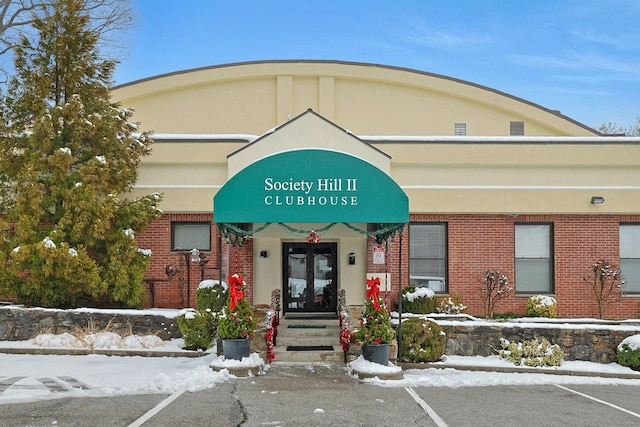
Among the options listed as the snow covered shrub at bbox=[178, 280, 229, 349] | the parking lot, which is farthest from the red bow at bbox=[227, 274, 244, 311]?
the snow covered shrub at bbox=[178, 280, 229, 349]

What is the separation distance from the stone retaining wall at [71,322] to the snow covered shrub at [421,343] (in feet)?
18.8

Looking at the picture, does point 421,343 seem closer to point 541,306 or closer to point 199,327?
point 199,327

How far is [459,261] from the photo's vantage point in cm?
1981

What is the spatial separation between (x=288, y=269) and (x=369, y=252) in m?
2.39

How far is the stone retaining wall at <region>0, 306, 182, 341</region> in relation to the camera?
1625 centimetres

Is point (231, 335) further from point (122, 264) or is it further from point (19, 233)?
point (19, 233)

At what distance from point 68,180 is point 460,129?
14429 mm

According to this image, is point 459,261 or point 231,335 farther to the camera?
point 459,261

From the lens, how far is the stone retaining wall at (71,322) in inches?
640

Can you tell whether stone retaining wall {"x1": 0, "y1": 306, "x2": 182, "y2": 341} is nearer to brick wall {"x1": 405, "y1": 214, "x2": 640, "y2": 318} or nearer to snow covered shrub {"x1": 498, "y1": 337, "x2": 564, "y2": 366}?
snow covered shrub {"x1": 498, "y1": 337, "x2": 564, "y2": 366}

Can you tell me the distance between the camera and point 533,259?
20062 millimetres

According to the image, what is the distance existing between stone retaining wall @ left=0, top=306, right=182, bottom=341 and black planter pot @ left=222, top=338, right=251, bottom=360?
3575mm

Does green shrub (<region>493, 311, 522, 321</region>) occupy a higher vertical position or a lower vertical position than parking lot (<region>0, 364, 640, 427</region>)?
higher

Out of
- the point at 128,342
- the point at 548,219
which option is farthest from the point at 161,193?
the point at 548,219
